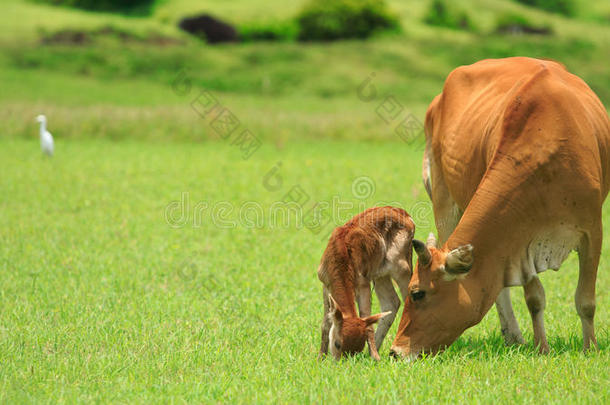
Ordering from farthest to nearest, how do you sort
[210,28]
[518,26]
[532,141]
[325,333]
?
[518,26]
[210,28]
[325,333]
[532,141]

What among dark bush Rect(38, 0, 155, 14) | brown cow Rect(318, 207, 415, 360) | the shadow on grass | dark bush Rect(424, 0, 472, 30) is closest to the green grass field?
the shadow on grass

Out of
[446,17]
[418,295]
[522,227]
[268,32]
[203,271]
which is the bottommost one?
[268,32]

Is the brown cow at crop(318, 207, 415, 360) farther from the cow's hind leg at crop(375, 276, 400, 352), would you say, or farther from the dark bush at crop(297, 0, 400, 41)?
the dark bush at crop(297, 0, 400, 41)

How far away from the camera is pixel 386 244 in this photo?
6641 millimetres

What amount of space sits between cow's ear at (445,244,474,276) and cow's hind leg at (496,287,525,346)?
133cm

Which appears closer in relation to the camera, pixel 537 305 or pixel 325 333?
pixel 325 333

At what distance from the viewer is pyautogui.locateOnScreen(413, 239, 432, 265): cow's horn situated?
18.5 ft

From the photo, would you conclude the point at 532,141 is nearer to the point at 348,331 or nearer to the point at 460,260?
the point at 460,260

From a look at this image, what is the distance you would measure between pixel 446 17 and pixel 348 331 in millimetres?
69825

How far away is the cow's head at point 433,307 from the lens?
581cm

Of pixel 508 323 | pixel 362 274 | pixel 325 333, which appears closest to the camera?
pixel 325 333

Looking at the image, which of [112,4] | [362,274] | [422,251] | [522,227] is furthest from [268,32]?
[422,251]

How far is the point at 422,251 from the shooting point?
574cm

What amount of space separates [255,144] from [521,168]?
19.4m
